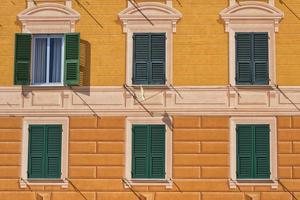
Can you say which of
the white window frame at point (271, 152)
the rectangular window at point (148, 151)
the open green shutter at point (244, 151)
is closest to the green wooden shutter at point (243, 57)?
the white window frame at point (271, 152)

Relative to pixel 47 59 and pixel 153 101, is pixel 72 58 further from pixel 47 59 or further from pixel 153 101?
pixel 153 101

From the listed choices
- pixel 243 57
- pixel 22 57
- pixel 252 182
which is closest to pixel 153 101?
pixel 243 57

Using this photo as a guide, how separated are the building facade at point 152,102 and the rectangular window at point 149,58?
32mm

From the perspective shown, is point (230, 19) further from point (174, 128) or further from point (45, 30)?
point (45, 30)

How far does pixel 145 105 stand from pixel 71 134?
2.52 m

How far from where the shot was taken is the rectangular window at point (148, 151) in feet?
60.0

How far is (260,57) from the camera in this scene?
18656mm

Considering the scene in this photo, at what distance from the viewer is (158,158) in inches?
721

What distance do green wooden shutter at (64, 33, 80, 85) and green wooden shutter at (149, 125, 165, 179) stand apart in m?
2.93

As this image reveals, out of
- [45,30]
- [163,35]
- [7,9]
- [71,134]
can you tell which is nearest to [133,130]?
[71,134]

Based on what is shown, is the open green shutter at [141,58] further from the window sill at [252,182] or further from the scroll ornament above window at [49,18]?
the window sill at [252,182]

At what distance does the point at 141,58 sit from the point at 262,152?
4.82m

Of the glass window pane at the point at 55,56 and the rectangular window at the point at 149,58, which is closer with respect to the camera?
the rectangular window at the point at 149,58

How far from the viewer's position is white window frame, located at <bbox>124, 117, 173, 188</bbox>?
18.2 metres
